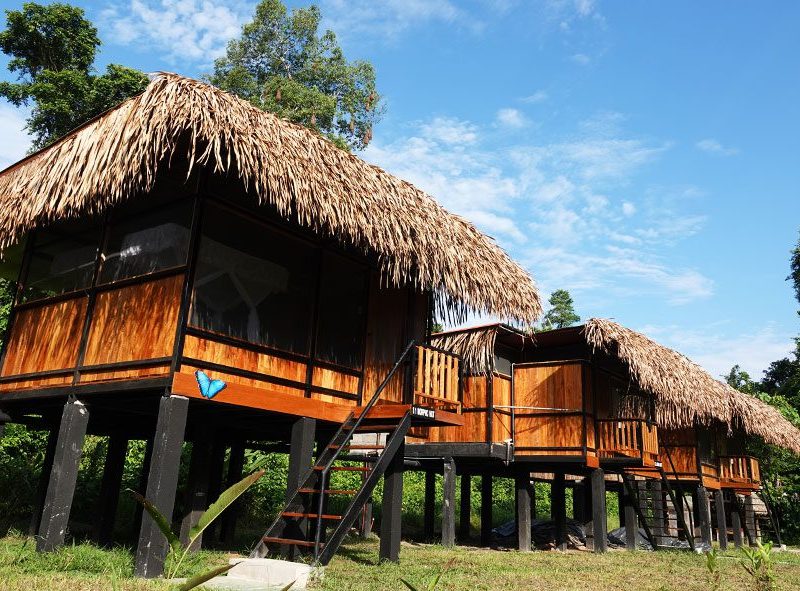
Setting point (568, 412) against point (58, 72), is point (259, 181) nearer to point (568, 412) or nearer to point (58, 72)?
point (568, 412)

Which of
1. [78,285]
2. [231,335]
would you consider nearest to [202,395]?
[231,335]

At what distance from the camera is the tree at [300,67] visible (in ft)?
82.4

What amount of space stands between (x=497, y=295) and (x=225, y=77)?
752 inches

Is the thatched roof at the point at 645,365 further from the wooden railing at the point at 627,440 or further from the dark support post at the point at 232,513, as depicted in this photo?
the dark support post at the point at 232,513

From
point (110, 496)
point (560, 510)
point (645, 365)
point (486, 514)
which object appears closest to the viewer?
point (110, 496)

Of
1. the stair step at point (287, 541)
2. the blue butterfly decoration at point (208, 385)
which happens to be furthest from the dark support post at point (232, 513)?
the blue butterfly decoration at point (208, 385)

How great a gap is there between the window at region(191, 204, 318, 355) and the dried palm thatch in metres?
5.42

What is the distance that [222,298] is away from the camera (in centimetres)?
704

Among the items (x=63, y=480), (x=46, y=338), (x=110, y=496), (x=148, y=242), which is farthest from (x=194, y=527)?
(x=110, y=496)

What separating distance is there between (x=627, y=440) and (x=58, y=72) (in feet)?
57.2

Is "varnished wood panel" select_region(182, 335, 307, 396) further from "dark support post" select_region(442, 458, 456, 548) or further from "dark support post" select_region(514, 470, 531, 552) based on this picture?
"dark support post" select_region(514, 470, 531, 552)

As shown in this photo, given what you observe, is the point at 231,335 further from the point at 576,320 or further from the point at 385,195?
the point at 576,320

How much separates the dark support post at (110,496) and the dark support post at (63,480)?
5.87ft

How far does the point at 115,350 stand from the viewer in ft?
23.0
